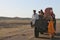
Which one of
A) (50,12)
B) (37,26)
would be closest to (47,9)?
(50,12)

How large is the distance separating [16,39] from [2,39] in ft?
3.38

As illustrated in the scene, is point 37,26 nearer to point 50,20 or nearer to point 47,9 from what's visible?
point 50,20

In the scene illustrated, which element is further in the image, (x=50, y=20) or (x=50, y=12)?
(x=50, y=12)

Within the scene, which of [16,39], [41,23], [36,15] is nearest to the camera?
[16,39]

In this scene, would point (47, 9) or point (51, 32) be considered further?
point (47, 9)

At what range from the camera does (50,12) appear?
69.1ft

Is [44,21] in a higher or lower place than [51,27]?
higher

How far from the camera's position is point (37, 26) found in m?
19.7

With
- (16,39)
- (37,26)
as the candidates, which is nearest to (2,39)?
(16,39)

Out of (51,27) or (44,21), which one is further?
(44,21)

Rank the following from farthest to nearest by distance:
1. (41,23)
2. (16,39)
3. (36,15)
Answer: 1. (36,15)
2. (41,23)
3. (16,39)

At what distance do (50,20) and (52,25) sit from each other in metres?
0.42

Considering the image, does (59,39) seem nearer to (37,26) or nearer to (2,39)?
(37,26)

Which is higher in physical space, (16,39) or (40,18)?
(40,18)
